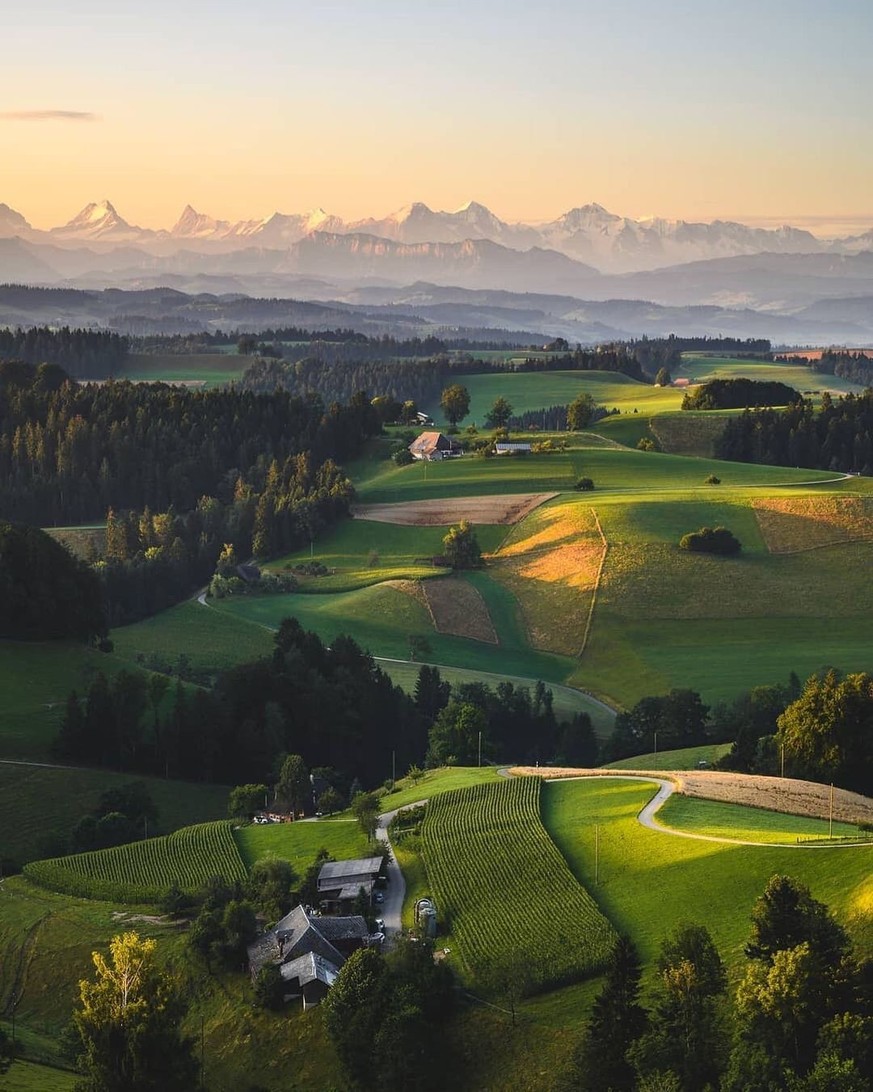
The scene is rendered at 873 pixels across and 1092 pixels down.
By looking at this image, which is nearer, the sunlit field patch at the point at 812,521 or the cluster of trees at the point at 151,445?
the sunlit field patch at the point at 812,521

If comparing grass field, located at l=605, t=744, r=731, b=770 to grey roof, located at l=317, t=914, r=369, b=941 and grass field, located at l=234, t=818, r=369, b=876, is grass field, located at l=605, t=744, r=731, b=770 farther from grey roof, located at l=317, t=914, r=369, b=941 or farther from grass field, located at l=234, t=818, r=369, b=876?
grey roof, located at l=317, t=914, r=369, b=941

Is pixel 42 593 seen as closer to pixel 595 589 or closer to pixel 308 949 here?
pixel 595 589

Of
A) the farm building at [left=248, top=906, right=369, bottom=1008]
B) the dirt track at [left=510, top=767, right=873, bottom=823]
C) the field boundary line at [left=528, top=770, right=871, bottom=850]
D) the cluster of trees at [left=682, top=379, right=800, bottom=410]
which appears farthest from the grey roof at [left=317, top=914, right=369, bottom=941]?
the cluster of trees at [left=682, top=379, right=800, bottom=410]

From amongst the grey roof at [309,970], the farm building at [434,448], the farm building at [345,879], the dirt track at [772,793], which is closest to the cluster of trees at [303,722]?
the dirt track at [772,793]

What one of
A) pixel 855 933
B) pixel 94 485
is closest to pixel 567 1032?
pixel 855 933

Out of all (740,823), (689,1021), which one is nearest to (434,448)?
(740,823)

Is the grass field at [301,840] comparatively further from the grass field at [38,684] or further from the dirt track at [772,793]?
the grass field at [38,684]
